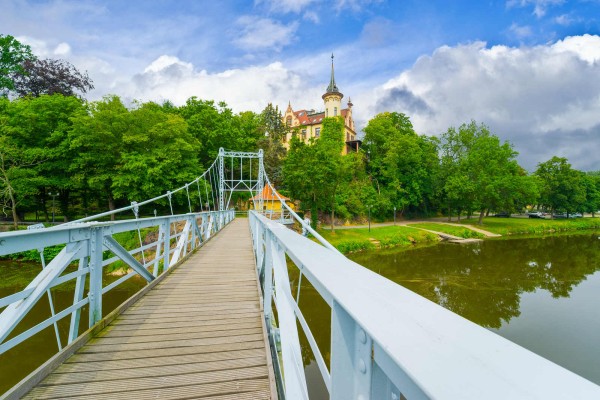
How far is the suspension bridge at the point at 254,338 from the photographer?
45cm

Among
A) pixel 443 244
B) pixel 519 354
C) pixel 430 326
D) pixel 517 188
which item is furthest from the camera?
pixel 517 188

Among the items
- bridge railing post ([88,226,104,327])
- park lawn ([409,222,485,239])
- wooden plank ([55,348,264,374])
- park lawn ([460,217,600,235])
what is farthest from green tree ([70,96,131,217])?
park lawn ([460,217,600,235])

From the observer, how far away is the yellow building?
4062cm

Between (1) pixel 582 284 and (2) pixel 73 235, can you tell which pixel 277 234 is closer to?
(2) pixel 73 235

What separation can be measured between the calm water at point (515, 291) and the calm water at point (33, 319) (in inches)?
237

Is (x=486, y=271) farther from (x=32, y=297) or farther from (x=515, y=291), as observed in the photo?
(x=32, y=297)

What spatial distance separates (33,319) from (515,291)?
16.2 metres

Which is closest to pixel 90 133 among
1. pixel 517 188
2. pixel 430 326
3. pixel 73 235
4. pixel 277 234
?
pixel 73 235

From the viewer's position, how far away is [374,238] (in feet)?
67.8

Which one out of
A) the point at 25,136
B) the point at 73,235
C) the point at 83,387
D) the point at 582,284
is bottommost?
the point at 582,284

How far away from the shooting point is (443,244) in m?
21.6

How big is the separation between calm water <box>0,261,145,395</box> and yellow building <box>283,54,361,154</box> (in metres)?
30.1

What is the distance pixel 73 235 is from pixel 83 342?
884mm

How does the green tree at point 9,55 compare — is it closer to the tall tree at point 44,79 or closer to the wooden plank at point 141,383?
the tall tree at point 44,79
